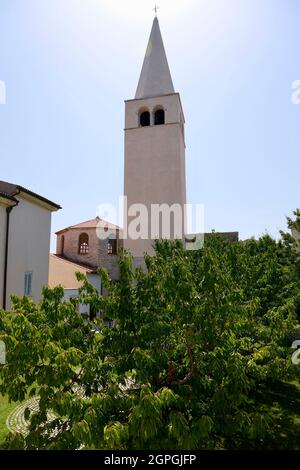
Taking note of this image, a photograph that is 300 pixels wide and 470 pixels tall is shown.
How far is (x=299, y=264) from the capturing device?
14.9 metres

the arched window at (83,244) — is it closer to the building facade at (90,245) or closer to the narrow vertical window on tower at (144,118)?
the building facade at (90,245)

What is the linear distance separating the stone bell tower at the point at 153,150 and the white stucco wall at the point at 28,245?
31.5 ft

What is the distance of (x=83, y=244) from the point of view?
3200 cm

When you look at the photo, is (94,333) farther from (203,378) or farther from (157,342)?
(203,378)

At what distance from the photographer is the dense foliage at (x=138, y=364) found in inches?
135

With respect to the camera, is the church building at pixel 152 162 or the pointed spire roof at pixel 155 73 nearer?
the church building at pixel 152 162

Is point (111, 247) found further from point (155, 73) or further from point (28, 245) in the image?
point (155, 73)

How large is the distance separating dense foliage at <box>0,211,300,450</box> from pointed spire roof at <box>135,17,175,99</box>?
27538 mm

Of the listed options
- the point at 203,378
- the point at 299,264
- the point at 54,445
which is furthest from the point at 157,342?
the point at 299,264

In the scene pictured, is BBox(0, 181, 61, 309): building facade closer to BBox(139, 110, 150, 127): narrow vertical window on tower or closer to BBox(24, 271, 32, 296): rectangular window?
BBox(24, 271, 32, 296): rectangular window

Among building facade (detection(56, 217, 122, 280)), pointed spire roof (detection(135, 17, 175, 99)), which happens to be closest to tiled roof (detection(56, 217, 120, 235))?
building facade (detection(56, 217, 122, 280))

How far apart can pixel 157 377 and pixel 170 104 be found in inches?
1074

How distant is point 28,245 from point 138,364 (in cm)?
1384

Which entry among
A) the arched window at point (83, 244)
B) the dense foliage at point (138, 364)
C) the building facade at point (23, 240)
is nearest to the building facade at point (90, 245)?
the arched window at point (83, 244)
